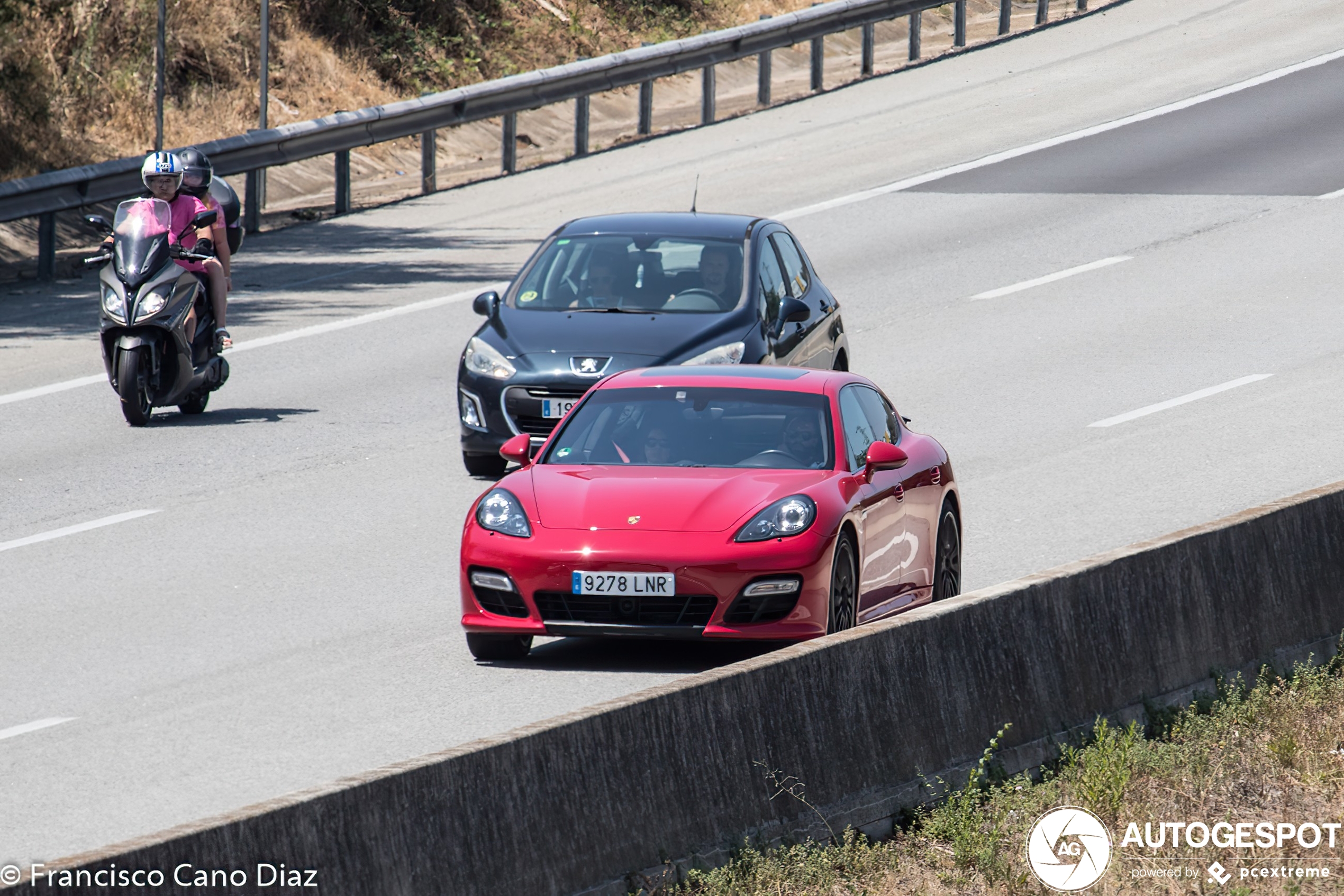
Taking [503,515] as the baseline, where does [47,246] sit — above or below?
below

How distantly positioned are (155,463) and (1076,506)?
607 centimetres

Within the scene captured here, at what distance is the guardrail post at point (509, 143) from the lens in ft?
86.4

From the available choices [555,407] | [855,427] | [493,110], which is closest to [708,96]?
[493,110]

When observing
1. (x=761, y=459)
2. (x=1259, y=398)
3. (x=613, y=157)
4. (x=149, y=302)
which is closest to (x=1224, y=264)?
(x=1259, y=398)

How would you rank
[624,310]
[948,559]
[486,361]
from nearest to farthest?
1. [948,559]
2. [486,361]
3. [624,310]

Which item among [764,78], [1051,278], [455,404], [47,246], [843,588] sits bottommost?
[764,78]

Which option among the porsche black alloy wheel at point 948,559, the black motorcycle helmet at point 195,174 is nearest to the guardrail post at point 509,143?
the black motorcycle helmet at point 195,174

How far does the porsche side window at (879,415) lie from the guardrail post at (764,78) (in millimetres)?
19403

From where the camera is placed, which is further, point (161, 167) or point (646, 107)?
point (646, 107)

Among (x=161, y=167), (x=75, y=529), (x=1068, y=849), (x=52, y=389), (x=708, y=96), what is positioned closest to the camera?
(x=1068, y=849)

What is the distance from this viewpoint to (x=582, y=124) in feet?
89.9

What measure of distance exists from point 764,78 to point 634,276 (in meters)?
15.8

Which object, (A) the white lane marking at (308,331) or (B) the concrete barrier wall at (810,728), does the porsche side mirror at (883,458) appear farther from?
(A) the white lane marking at (308,331)

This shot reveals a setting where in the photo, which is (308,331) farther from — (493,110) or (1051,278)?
(493,110)
